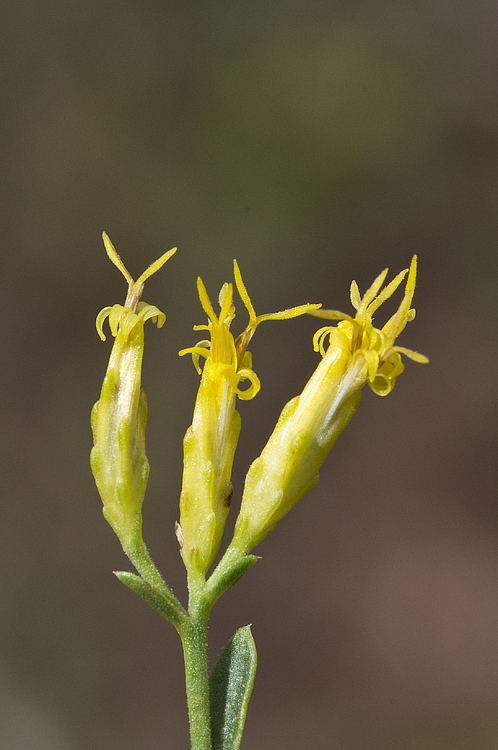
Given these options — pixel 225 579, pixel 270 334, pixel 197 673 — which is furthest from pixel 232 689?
pixel 270 334

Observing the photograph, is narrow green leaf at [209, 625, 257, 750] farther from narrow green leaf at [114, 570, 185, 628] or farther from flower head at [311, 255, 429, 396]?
flower head at [311, 255, 429, 396]

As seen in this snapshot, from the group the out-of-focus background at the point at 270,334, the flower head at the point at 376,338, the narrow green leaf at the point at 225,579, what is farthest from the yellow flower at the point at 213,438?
the out-of-focus background at the point at 270,334

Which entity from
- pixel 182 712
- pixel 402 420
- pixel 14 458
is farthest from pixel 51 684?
pixel 402 420

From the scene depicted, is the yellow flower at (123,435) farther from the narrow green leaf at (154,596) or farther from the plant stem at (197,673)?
the plant stem at (197,673)

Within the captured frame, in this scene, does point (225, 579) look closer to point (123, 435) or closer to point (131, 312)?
point (123, 435)

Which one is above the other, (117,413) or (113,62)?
(113,62)

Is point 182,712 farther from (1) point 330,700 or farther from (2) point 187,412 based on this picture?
(2) point 187,412
